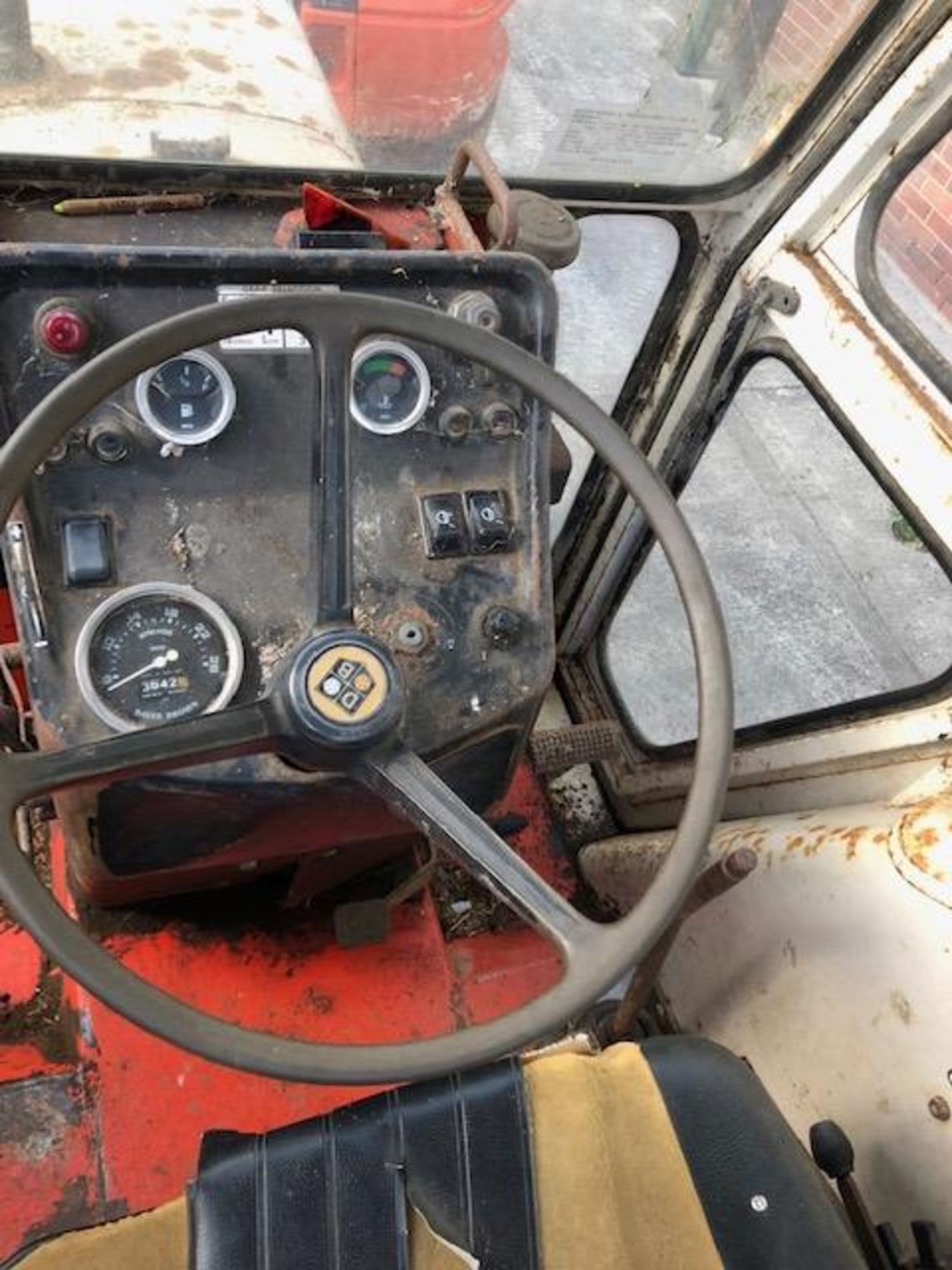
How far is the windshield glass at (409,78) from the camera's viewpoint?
159 centimetres

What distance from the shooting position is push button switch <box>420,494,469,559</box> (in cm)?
153

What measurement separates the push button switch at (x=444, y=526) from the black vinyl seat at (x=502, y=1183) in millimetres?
675

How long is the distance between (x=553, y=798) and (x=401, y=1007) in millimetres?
920

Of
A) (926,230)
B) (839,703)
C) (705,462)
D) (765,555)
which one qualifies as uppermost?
(926,230)

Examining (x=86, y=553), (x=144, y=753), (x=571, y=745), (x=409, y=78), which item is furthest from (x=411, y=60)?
(x=571, y=745)

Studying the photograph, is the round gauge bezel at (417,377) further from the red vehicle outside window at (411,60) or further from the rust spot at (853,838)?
the rust spot at (853,838)

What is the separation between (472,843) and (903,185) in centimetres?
123

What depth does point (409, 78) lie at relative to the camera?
169 cm

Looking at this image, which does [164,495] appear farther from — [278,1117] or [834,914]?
[834,914]

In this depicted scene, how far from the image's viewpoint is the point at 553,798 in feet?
8.82

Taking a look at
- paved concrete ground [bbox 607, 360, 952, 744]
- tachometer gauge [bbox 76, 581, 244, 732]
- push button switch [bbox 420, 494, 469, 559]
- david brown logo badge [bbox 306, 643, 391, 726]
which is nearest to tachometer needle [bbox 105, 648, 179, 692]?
tachometer gauge [bbox 76, 581, 244, 732]

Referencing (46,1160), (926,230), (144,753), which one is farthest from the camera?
(926,230)

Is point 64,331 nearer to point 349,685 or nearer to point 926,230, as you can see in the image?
point 349,685

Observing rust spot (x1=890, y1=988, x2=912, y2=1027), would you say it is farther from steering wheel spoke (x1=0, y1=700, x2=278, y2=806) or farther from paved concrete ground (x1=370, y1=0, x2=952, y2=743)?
steering wheel spoke (x1=0, y1=700, x2=278, y2=806)
